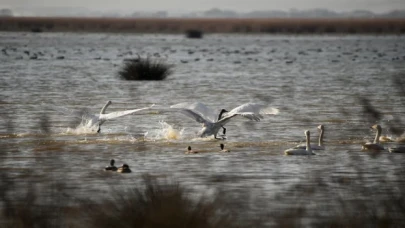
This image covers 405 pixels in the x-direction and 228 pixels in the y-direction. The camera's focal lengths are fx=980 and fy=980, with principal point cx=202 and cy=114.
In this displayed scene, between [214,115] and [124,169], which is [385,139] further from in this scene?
[124,169]

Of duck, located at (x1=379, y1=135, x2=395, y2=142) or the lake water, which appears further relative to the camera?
duck, located at (x1=379, y1=135, x2=395, y2=142)

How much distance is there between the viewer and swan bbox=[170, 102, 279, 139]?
16.5 metres

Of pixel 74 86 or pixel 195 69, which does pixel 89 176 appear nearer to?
pixel 74 86

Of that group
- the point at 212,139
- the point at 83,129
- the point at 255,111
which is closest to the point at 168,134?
the point at 212,139

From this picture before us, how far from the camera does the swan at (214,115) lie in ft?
54.0

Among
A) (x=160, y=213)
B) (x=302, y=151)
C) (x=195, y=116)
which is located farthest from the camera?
(x=195, y=116)

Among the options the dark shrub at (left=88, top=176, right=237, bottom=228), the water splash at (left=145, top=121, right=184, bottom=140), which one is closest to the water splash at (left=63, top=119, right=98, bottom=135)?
the water splash at (left=145, top=121, right=184, bottom=140)

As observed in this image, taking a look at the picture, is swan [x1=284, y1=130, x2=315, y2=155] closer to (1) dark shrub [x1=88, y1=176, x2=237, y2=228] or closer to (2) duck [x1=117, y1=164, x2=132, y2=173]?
(2) duck [x1=117, y1=164, x2=132, y2=173]

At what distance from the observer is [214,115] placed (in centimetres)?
1783

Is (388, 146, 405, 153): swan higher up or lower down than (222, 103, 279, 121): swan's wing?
lower down

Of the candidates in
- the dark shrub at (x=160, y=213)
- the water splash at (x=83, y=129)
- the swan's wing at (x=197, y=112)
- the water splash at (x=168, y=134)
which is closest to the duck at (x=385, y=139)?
the swan's wing at (x=197, y=112)

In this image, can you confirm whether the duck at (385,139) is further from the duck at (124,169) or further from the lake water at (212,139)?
the duck at (124,169)

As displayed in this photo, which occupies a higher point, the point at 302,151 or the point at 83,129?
the point at 302,151

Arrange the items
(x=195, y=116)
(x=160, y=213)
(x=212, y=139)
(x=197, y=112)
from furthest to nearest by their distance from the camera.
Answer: (x=197, y=112) < (x=195, y=116) < (x=212, y=139) < (x=160, y=213)
